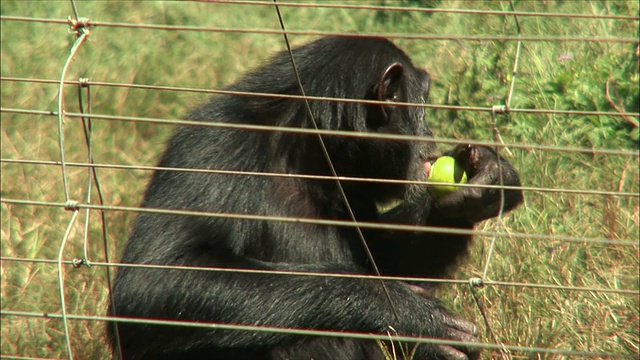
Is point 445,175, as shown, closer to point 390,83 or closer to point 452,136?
point 390,83

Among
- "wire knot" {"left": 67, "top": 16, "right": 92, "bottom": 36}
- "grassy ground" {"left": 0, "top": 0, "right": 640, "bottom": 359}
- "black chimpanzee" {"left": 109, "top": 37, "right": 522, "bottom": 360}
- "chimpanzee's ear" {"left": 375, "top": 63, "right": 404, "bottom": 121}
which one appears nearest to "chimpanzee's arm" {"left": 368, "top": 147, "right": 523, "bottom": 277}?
"black chimpanzee" {"left": 109, "top": 37, "right": 522, "bottom": 360}

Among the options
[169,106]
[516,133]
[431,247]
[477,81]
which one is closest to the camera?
[431,247]

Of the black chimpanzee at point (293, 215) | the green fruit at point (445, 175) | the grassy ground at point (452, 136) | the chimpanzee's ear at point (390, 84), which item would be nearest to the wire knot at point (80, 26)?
the black chimpanzee at point (293, 215)

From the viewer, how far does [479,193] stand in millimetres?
3891

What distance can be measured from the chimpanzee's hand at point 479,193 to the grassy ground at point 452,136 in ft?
1.22

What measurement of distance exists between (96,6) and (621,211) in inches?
195

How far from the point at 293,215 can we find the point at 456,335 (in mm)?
871

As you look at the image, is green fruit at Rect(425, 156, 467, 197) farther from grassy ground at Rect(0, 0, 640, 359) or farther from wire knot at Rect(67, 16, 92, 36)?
wire knot at Rect(67, 16, 92, 36)

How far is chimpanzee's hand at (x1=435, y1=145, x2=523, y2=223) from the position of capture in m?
3.91

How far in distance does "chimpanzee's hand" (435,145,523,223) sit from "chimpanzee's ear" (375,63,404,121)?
415 millimetres

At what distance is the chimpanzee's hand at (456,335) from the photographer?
3.70m

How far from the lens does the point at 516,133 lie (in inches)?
205

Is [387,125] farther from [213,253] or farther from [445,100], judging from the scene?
[445,100]

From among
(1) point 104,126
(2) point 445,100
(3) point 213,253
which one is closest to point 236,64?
(1) point 104,126
